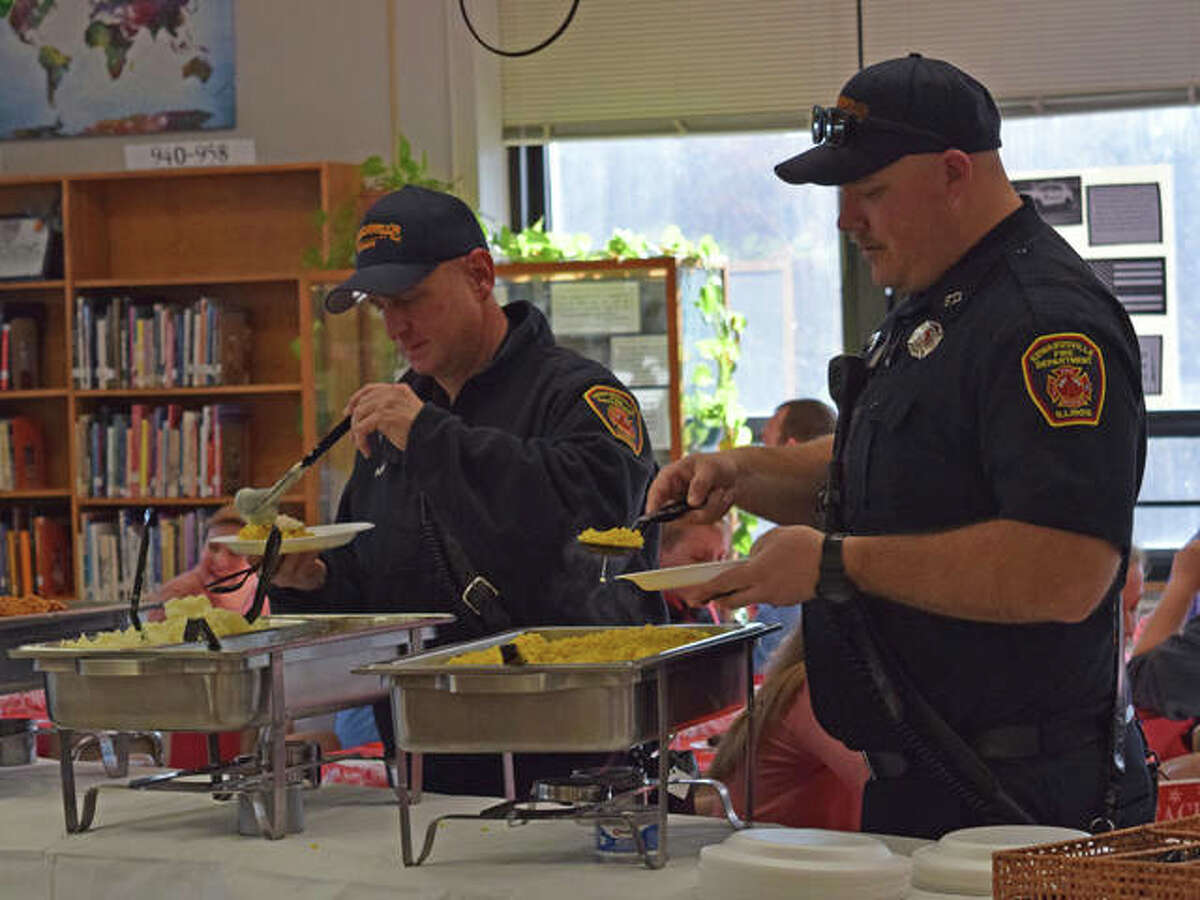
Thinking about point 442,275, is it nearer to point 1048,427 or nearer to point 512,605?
point 512,605

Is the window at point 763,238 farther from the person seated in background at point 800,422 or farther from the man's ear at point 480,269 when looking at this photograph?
the man's ear at point 480,269

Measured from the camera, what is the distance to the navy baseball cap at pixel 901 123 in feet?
6.82

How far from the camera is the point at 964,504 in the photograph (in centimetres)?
203

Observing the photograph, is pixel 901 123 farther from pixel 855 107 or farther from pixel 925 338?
pixel 925 338

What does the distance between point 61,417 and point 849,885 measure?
5.86 m

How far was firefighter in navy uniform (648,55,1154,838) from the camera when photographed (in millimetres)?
1903

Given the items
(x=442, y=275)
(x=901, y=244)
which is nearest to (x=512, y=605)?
(x=442, y=275)

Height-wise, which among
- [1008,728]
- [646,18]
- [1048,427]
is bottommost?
[1008,728]

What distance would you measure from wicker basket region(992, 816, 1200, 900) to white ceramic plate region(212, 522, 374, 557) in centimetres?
130

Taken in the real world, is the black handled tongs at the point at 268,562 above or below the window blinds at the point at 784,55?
below

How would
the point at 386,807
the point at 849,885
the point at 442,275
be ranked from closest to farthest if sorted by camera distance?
the point at 849,885, the point at 386,807, the point at 442,275

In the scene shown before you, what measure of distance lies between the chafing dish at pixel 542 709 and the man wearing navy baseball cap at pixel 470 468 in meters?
0.47

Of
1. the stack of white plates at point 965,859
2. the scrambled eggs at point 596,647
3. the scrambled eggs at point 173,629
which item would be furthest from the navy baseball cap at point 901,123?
the scrambled eggs at point 173,629

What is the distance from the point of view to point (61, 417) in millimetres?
7109
